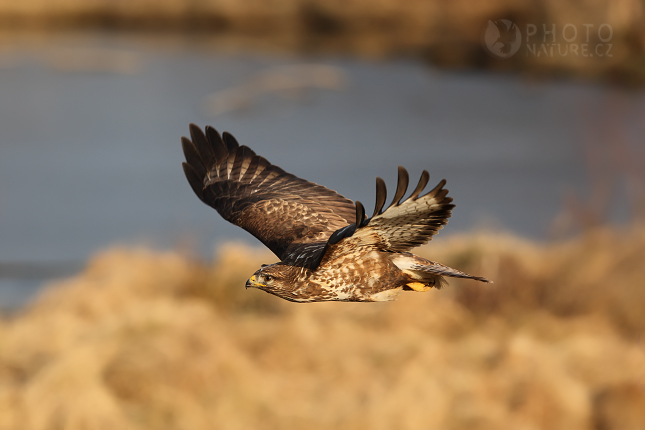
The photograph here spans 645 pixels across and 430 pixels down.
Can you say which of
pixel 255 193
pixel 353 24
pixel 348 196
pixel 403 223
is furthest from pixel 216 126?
pixel 403 223

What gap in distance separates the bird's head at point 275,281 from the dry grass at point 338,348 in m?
13.8

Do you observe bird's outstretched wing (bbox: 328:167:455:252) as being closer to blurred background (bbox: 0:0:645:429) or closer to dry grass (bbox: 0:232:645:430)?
blurred background (bbox: 0:0:645:429)

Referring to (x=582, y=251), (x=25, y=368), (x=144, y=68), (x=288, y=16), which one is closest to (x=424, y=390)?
(x=582, y=251)

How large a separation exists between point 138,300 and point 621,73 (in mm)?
24746

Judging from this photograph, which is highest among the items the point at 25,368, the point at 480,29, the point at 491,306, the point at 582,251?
the point at 480,29

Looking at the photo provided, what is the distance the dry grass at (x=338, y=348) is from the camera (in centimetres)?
1856

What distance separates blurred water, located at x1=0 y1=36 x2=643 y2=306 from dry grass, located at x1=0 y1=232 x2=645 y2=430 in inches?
75.6

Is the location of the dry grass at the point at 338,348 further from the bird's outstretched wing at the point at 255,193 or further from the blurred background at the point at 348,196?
the bird's outstretched wing at the point at 255,193

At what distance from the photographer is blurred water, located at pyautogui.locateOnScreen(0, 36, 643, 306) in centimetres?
2575

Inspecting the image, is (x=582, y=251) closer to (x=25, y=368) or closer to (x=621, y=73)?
(x=25, y=368)

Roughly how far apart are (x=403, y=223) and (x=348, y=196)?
13.9 metres

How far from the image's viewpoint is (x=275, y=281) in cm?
312

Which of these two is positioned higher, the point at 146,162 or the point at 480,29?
the point at 480,29

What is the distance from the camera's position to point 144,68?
4047 cm
